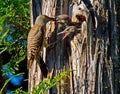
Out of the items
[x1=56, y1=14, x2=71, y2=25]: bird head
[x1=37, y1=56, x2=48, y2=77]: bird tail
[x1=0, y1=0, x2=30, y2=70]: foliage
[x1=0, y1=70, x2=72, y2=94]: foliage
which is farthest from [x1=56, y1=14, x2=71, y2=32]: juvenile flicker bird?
[x1=0, y1=0, x2=30, y2=70]: foliage

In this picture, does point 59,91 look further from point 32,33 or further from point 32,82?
point 32,33

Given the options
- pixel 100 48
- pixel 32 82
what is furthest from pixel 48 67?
pixel 100 48

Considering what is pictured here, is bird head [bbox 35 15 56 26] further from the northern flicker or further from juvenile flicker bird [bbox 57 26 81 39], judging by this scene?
juvenile flicker bird [bbox 57 26 81 39]

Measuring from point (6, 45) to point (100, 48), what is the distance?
4.32 feet

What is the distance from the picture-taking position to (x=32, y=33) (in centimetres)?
375

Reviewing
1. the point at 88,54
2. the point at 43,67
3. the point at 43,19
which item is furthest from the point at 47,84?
the point at 43,19

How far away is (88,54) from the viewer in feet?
11.9

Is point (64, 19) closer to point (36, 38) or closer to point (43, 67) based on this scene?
point (36, 38)

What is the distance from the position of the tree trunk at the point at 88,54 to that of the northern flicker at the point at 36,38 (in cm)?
6

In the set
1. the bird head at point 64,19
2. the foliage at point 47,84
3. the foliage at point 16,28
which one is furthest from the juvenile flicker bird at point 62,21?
the foliage at point 16,28

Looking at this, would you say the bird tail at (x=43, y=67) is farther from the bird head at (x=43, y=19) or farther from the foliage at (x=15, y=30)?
the foliage at (x=15, y=30)

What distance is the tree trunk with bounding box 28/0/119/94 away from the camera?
3607 mm

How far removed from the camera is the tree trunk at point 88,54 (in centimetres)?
361

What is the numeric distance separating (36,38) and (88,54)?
44cm
